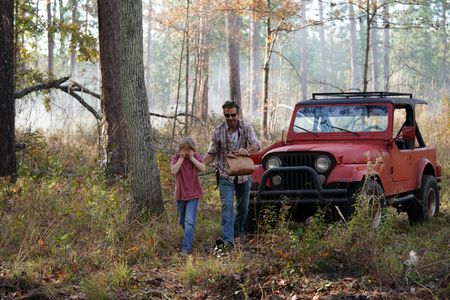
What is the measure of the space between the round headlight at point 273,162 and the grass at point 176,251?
0.65 metres

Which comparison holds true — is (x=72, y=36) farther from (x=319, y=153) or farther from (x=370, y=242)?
(x=370, y=242)

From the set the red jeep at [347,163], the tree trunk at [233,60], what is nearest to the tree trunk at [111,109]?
the red jeep at [347,163]

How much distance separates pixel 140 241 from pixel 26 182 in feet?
9.59

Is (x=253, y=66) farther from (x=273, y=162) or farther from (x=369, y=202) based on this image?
(x=369, y=202)

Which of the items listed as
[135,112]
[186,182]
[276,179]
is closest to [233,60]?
[135,112]

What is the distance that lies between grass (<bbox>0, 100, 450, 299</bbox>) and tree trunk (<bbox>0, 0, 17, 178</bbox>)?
3.60 ft

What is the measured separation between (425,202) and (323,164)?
93.8 inches

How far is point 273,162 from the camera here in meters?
9.16

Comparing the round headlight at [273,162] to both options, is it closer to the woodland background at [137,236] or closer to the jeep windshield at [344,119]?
the woodland background at [137,236]

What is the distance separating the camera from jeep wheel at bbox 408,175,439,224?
34.2 ft

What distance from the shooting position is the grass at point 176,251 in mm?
6777

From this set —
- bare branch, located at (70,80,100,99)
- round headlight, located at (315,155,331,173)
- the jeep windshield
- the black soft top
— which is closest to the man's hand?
round headlight, located at (315,155,331,173)

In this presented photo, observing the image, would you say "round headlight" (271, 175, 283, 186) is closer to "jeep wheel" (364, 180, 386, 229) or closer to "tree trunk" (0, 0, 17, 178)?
"jeep wheel" (364, 180, 386, 229)

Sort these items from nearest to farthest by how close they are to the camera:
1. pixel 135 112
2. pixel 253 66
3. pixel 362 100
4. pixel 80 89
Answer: pixel 135 112 < pixel 362 100 < pixel 80 89 < pixel 253 66
